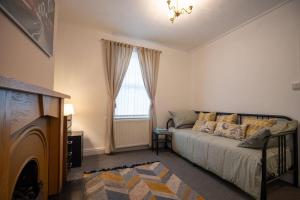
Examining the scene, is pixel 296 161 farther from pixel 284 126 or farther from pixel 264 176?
pixel 264 176

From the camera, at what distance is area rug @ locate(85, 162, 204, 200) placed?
5.50 feet

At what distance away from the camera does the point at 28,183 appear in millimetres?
1165

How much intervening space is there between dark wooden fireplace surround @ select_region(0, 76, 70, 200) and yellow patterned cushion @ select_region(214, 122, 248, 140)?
2.35 metres

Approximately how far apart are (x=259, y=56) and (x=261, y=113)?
93 centimetres

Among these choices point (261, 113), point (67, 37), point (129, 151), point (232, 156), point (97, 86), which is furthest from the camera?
point (129, 151)

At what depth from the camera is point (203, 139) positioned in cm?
239

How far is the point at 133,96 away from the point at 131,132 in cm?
→ 80

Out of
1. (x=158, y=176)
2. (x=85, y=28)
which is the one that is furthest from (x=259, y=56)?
(x=85, y=28)

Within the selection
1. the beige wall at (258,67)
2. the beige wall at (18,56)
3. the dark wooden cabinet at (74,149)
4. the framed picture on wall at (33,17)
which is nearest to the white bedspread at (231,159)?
the beige wall at (258,67)

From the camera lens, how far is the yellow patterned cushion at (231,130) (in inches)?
87.8

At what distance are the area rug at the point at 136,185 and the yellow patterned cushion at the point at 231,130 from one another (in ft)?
3.44

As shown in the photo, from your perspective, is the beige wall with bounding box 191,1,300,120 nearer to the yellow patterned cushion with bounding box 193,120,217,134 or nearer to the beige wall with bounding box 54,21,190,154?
the yellow patterned cushion with bounding box 193,120,217,134

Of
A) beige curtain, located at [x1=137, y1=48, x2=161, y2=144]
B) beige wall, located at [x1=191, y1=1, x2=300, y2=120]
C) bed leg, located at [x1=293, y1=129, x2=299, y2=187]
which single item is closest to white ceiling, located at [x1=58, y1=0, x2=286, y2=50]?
beige wall, located at [x1=191, y1=1, x2=300, y2=120]

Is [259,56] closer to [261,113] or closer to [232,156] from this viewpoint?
[261,113]
